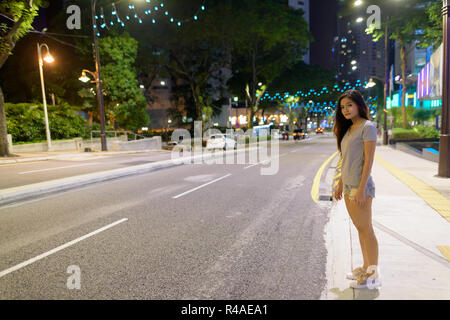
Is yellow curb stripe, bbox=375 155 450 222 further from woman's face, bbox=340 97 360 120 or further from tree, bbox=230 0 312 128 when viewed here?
tree, bbox=230 0 312 128

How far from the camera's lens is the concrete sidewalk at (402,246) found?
3.36 meters

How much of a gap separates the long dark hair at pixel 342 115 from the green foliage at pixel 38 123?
85.2ft

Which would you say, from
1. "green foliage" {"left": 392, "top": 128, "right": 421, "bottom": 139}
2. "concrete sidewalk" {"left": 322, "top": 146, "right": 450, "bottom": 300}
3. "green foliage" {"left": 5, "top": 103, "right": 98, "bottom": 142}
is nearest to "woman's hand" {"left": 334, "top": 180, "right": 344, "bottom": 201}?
"concrete sidewalk" {"left": 322, "top": 146, "right": 450, "bottom": 300}

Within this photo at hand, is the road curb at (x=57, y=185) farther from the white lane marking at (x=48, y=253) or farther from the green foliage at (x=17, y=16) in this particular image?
the green foliage at (x=17, y=16)

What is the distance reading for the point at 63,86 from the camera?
33875 mm

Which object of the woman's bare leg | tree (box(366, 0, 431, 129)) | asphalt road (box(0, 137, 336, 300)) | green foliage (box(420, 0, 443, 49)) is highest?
tree (box(366, 0, 431, 129))

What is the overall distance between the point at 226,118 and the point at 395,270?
182 feet

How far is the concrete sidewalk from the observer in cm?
336

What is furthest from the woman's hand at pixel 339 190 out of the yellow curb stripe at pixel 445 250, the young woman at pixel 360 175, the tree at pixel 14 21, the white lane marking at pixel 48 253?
the tree at pixel 14 21

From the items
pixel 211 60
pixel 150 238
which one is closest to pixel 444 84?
pixel 150 238

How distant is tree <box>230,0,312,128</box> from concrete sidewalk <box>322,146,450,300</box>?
101ft

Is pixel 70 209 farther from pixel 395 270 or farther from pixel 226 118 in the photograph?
pixel 226 118

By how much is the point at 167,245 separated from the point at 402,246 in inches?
134
